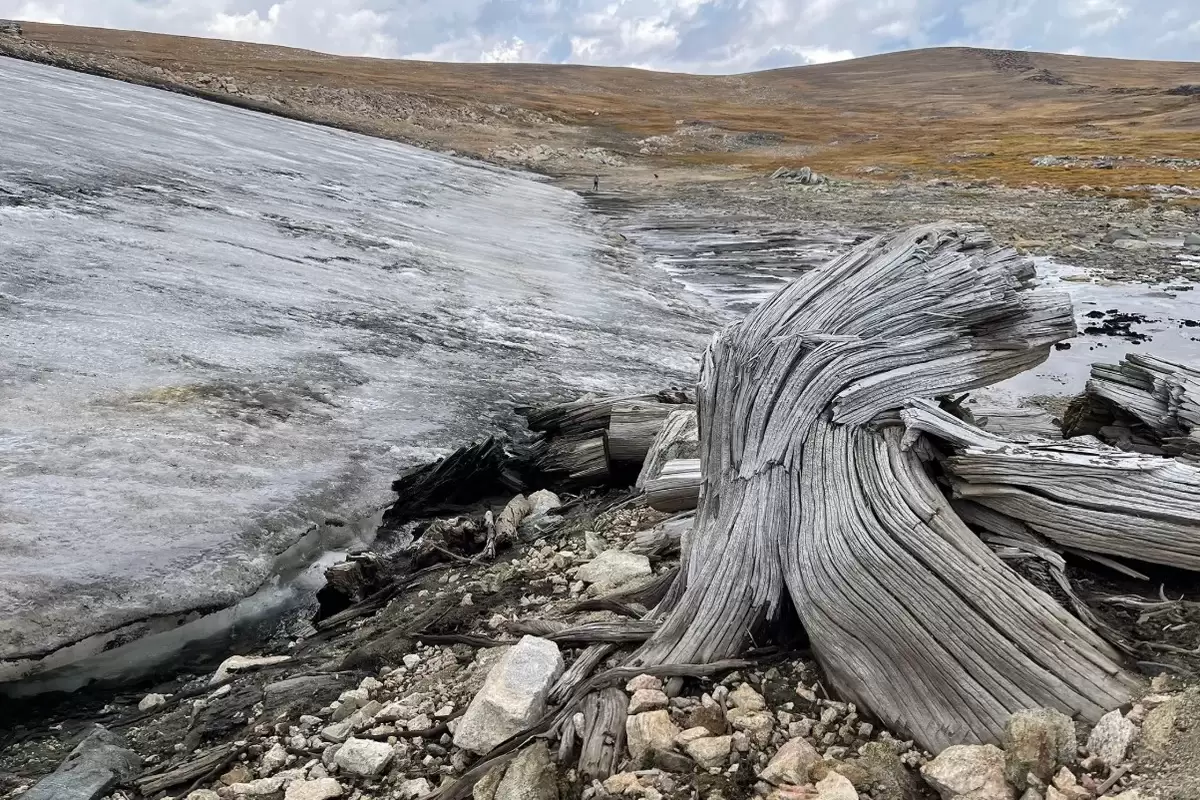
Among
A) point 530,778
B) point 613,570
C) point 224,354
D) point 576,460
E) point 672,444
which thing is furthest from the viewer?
point 224,354

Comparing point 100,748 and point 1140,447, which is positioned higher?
point 1140,447

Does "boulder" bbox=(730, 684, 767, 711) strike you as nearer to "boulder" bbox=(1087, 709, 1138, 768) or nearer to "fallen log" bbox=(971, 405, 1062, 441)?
"boulder" bbox=(1087, 709, 1138, 768)

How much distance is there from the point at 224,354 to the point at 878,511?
7.77m

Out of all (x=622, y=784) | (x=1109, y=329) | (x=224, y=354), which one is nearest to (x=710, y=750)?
(x=622, y=784)

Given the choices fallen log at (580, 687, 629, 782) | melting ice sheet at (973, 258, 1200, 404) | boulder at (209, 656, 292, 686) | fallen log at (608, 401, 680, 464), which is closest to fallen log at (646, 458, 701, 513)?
fallen log at (608, 401, 680, 464)

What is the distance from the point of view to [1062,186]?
1383 inches

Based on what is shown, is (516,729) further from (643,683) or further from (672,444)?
(672,444)

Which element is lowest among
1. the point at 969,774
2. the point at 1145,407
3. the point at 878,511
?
the point at 969,774

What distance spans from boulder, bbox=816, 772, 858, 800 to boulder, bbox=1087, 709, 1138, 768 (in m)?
Answer: 0.77

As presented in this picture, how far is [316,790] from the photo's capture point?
138 inches

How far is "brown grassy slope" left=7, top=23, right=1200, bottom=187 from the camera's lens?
53.6 meters

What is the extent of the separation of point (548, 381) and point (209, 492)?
4370mm

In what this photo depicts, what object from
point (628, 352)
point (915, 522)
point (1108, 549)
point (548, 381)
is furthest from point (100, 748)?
point (628, 352)

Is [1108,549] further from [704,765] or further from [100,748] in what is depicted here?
[100,748]
